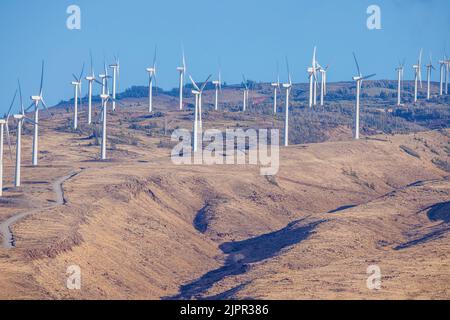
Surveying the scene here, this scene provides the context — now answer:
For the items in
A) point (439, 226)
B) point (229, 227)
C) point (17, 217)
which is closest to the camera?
point (17, 217)

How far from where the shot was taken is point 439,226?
69.4 metres

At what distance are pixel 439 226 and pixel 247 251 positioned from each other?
41.6 ft

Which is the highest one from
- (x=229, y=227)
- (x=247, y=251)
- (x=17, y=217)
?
(x=17, y=217)

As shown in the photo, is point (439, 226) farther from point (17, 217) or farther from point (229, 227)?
point (17, 217)

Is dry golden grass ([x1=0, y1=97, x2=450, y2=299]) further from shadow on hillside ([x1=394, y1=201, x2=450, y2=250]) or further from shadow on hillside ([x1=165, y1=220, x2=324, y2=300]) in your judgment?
shadow on hillside ([x1=394, y1=201, x2=450, y2=250])

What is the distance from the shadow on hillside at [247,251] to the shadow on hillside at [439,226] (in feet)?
22.3

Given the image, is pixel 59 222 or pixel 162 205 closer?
pixel 59 222

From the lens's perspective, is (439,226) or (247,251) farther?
(439,226)

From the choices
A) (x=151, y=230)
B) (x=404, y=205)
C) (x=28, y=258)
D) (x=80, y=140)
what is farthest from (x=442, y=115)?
(x=28, y=258)

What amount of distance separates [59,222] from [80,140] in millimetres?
59699

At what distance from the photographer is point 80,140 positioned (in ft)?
393

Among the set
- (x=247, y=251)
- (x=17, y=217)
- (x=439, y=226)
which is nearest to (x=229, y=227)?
(x=247, y=251)

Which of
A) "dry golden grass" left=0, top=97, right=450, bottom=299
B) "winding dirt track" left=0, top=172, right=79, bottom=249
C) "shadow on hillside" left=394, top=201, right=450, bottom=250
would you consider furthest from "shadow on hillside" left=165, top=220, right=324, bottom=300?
"winding dirt track" left=0, top=172, right=79, bottom=249
